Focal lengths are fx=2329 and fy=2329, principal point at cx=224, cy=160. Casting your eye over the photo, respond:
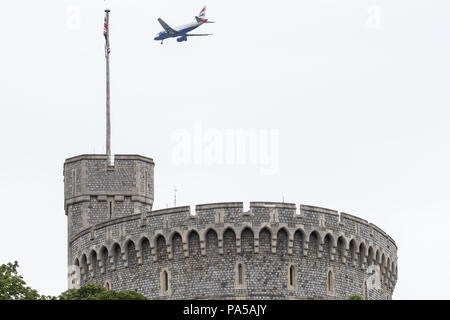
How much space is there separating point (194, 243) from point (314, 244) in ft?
19.6

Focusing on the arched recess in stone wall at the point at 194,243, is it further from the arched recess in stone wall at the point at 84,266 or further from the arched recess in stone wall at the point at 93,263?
the arched recess in stone wall at the point at 84,266

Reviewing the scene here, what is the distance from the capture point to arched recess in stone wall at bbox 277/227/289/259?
114 m

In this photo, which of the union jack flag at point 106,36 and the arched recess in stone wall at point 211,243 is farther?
the union jack flag at point 106,36

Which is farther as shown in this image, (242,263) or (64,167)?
(64,167)

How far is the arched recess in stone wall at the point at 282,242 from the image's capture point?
4486 inches

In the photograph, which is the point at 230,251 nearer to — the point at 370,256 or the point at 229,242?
the point at 229,242

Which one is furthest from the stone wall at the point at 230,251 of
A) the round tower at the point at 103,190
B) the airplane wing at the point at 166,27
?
the airplane wing at the point at 166,27

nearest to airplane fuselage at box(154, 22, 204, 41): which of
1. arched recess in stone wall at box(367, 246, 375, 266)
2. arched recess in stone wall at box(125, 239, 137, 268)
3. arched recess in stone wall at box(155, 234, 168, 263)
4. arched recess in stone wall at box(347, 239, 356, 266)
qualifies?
arched recess in stone wall at box(367, 246, 375, 266)

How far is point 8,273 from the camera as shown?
100m

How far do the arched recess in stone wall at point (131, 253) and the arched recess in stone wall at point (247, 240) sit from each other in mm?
5600
